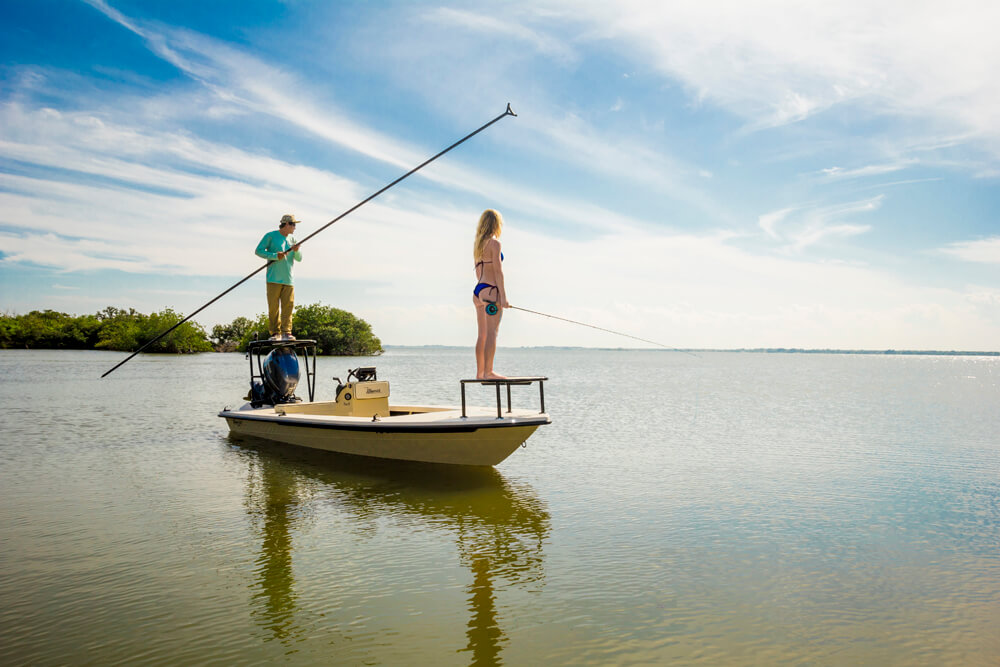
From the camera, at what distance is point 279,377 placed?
12.7 metres

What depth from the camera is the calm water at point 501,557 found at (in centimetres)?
430

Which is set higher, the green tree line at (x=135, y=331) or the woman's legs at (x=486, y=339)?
the green tree line at (x=135, y=331)

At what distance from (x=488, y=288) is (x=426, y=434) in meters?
2.41

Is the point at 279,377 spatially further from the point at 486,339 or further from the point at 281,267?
the point at 486,339

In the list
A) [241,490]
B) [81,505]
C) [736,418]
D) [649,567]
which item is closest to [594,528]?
[649,567]

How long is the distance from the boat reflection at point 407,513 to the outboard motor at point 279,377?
110cm

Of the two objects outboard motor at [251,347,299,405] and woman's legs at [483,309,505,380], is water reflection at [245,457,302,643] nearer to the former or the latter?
outboard motor at [251,347,299,405]

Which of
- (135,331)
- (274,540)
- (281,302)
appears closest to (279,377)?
(281,302)

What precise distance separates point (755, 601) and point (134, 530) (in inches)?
260

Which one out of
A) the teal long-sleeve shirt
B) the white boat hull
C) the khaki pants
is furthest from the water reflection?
the teal long-sleeve shirt

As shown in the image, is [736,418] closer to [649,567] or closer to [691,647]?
[649,567]

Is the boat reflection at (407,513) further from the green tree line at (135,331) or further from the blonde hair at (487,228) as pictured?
the green tree line at (135,331)

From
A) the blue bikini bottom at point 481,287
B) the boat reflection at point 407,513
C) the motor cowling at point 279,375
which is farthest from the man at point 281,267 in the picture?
the blue bikini bottom at point 481,287

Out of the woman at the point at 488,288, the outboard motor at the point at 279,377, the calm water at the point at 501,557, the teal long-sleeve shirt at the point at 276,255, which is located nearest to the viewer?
the calm water at the point at 501,557
